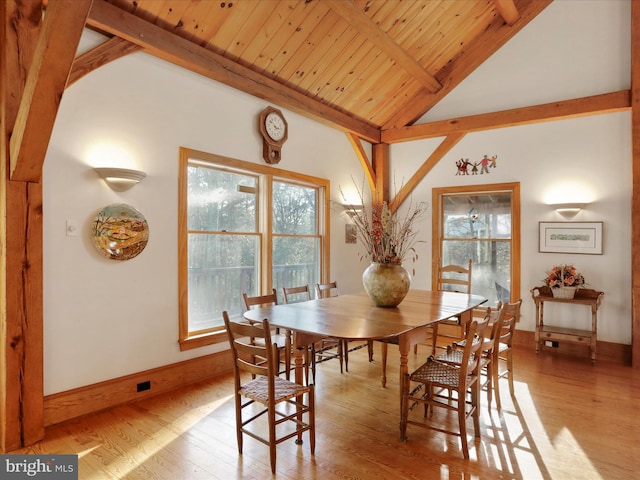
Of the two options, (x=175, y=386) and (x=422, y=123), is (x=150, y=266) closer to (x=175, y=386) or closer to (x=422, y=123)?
(x=175, y=386)

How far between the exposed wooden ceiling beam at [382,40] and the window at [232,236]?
5.61ft

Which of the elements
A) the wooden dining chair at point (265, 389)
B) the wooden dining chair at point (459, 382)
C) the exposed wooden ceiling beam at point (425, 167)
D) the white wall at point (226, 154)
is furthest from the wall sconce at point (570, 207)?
the wooden dining chair at point (265, 389)

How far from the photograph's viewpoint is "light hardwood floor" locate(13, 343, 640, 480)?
2264mm

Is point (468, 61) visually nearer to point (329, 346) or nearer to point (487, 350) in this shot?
point (487, 350)

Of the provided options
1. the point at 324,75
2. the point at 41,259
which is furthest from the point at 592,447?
the point at 324,75

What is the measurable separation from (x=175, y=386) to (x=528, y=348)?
419 cm

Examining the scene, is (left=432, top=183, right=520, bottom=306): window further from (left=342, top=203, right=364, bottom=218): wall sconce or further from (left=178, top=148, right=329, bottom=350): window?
(left=178, top=148, right=329, bottom=350): window

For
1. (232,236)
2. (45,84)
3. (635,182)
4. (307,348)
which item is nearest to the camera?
(45,84)

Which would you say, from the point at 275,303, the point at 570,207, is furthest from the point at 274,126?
the point at 570,207

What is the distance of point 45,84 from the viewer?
7.09ft

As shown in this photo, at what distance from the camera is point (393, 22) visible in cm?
427

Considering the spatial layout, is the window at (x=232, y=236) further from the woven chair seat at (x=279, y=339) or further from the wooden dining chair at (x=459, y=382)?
the wooden dining chair at (x=459, y=382)

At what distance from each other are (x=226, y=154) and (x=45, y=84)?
186 cm

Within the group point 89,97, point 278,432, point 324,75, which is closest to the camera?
point 278,432
